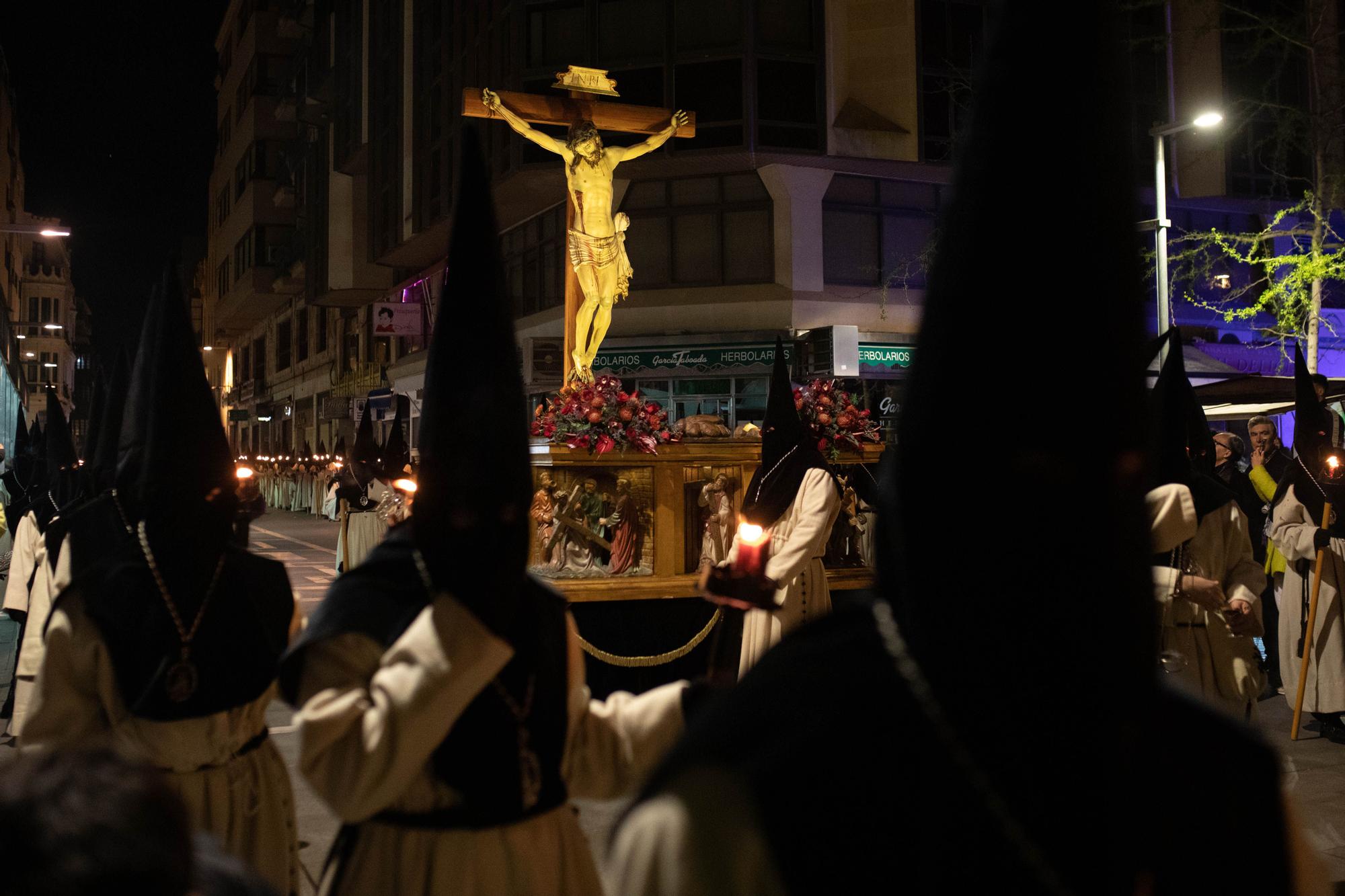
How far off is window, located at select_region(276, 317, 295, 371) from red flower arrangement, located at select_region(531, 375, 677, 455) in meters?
55.0

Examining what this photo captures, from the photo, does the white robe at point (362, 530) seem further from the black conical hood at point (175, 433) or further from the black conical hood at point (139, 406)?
the black conical hood at point (175, 433)

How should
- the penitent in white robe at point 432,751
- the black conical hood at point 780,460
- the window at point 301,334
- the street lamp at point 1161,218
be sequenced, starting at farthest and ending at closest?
the window at point 301,334 → the street lamp at point 1161,218 → the black conical hood at point 780,460 → the penitent in white robe at point 432,751

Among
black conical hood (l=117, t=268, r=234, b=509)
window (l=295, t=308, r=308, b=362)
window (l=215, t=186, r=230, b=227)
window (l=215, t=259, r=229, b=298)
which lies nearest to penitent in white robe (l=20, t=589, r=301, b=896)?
black conical hood (l=117, t=268, r=234, b=509)

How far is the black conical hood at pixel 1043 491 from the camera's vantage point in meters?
1.48

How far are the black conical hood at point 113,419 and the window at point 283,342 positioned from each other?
5667 centimetres

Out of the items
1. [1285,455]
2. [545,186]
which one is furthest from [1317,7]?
[545,186]

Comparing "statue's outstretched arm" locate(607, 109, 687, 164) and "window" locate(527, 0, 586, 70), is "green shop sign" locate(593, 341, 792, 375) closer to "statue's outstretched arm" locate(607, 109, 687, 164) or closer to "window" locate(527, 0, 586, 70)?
"window" locate(527, 0, 586, 70)

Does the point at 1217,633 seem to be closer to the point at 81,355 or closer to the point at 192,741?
the point at 192,741

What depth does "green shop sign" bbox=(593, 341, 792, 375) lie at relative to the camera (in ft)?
83.9

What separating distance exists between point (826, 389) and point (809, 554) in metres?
2.10

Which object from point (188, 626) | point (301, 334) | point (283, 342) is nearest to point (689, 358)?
point (188, 626)

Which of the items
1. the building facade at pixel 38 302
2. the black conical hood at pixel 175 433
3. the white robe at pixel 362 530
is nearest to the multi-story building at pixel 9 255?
the building facade at pixel 38 302

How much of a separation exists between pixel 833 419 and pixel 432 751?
6.85 m

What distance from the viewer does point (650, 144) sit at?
12781mm
